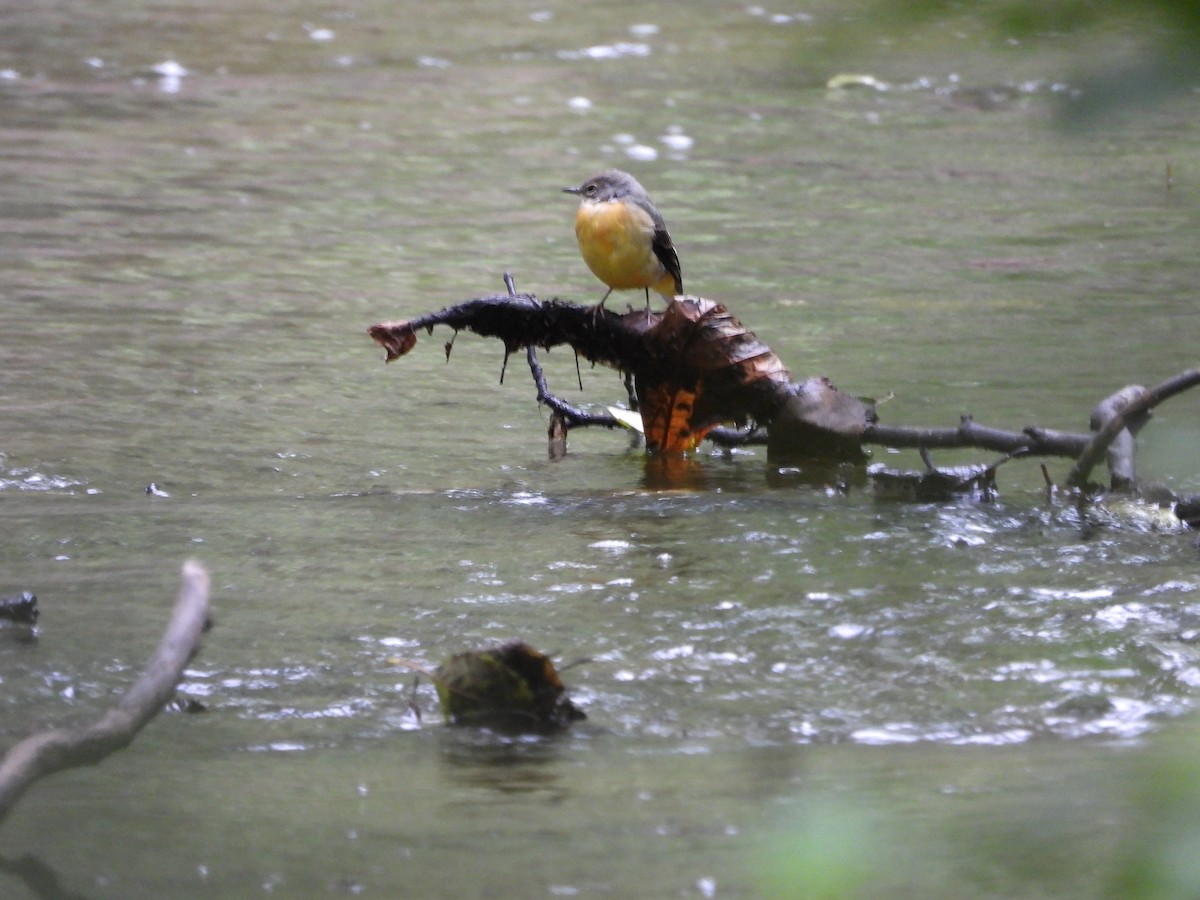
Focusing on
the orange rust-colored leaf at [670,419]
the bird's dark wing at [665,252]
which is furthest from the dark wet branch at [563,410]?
the bird's dark wing at [665,252]

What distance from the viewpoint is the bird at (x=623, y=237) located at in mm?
4230

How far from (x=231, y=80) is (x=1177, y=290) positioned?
24.1 ft

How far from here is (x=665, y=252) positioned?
432 cm

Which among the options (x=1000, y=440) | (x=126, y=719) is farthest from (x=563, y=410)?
(x=126, y=719)

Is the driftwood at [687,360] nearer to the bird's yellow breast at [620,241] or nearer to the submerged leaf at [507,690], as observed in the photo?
the bird's yellow breast at [620,241]

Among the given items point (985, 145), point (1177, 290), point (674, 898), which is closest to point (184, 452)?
point (674, 898)

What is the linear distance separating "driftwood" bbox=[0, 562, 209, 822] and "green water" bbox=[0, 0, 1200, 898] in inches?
4.0

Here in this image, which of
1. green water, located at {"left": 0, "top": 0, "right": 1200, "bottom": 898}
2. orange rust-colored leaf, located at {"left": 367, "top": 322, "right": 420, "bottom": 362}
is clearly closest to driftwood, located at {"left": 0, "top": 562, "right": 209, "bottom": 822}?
green water, located at {"left": 0, "top": 0, "right": 1200, "bottom": 898}

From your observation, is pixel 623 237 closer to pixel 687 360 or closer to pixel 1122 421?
pixel 687 360

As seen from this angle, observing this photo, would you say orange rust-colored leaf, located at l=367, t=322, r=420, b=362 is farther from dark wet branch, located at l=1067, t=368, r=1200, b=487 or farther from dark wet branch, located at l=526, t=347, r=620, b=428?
dark wet branch, located at l=1067, t=368, r=1200, b=487

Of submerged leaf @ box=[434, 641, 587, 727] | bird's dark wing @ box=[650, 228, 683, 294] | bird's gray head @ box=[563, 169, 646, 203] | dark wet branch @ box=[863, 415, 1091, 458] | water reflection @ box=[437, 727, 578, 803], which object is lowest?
water reflection @ box=[437, 727, 578, 803]

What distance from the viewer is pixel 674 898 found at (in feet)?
5.07

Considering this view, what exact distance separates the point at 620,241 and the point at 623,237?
14 millimetres

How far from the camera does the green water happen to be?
1.64 metres
